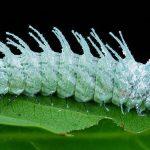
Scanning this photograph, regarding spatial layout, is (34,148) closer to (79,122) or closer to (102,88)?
(79,122)

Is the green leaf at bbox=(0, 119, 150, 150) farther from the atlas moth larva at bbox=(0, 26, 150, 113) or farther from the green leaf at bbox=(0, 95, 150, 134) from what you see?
the atlas moth larva at bbox=(0, 26, 150, 113)

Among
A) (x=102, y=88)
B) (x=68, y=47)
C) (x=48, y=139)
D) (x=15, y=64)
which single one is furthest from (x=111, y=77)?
(x=48, y=139)

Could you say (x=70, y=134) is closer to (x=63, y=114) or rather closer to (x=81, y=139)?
(x=81, y=139)

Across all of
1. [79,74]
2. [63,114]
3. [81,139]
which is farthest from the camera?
[79,74]

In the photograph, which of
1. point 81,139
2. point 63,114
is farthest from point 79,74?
point 81,139

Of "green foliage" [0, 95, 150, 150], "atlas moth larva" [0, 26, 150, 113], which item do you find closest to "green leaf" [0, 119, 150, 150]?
"green foliage" [0, 95, 150, 150]

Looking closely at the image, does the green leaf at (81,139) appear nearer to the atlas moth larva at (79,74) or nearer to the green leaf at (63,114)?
the green leaf at (63,114)
